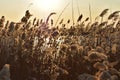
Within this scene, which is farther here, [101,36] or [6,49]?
[101,36]

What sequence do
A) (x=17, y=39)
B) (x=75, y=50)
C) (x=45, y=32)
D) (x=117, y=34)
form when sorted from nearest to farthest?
(x=75, y=50) → (x=17, y=39) → (x=45, y=32) → (x=117, y=34)

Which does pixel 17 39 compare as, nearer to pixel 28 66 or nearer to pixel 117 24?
pixel 28 66

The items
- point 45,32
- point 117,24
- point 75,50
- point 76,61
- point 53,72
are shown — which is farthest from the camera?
point 117,24

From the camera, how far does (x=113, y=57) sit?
16.1 feet

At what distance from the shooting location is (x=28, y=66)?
3.99 meters

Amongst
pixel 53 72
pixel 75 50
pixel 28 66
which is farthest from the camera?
pixel 75 50

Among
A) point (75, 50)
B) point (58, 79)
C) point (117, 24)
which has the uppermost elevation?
point (117, 24)

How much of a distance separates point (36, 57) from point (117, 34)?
2.35 meters

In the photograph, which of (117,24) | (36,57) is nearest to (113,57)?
(36,57)

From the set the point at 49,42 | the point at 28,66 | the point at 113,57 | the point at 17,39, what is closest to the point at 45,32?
the point at 49,42

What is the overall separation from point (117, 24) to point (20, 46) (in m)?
2.81

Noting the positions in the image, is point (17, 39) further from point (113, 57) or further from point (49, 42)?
point (113, 57)

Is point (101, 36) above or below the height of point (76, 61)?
above

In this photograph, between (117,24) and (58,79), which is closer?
(58,79)
